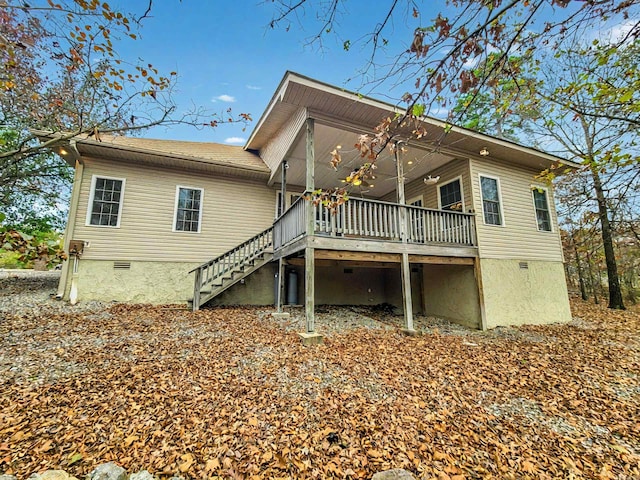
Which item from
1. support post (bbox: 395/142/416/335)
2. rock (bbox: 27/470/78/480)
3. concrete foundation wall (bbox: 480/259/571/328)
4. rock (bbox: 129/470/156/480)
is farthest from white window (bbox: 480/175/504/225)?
rock (bbox: 27/470/78/480)

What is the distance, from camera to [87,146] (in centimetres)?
728

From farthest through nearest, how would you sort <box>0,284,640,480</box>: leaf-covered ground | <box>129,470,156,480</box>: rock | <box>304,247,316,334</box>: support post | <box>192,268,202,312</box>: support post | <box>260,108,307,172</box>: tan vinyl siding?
1. <box>192,268,202,312</box>: support post
2. <box>260,108,307,172</box>: tan vinyl siding
3. <box>304,247,316,334</box>: support post
4. <box>0,284,640,480</box>: leaf-covered ground
5. <box>129,470,156,480</box>: rock

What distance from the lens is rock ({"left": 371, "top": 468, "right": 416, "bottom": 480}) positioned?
2.05 metres

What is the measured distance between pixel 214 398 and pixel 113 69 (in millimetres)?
4558

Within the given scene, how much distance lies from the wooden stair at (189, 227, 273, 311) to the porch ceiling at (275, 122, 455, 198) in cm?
226

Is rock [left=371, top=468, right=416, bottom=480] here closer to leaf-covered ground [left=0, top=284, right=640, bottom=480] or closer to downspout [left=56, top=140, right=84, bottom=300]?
leaf-covered ground [left=0, top=284, right=640, bottom=480]

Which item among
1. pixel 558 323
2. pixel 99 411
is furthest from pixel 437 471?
pixel 558 323

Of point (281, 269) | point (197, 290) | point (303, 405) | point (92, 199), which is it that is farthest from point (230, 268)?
point (303, 405)

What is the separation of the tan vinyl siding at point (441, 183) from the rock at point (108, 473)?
27.5ft

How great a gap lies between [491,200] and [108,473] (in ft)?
30.5

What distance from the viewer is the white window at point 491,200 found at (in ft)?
25.9

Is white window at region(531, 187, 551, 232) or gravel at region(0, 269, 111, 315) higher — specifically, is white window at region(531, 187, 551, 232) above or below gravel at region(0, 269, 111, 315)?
above

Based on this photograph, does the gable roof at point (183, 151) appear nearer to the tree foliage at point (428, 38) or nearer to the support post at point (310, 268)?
the support post at point (310, 268)

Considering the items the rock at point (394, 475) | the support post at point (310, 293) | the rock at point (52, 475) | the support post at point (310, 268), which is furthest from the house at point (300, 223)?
the rock at point (52, 475)
